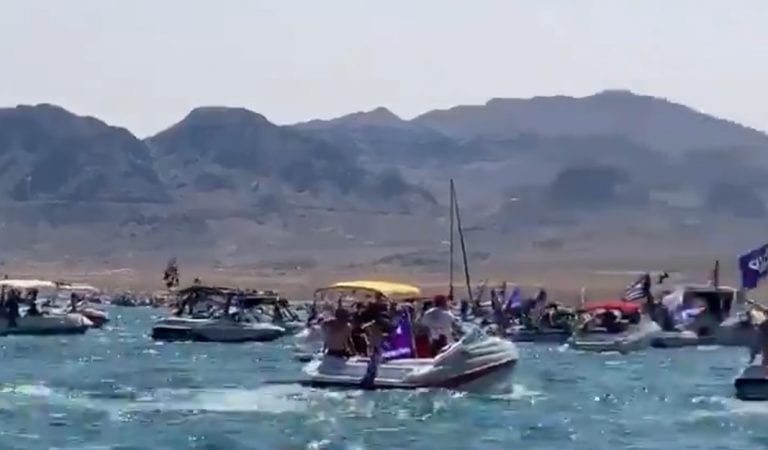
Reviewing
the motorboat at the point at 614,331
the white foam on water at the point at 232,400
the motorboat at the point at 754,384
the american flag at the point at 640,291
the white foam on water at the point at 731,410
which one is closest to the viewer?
the white foam on water at the point at 731,410

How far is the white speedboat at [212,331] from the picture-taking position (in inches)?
3846

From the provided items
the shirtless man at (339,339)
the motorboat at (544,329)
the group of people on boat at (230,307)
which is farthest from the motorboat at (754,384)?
the group of people on boat at (230,307)

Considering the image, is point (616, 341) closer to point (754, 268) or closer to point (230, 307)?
point (230, 307)

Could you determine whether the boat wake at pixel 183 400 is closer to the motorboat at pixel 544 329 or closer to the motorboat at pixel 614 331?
the motorboat at pixel 614 331

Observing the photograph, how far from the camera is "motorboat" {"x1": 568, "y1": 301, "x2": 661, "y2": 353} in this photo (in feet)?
305

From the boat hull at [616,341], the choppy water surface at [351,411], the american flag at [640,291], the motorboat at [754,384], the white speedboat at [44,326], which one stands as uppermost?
the american flag at [640,291]

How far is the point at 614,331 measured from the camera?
94688mm

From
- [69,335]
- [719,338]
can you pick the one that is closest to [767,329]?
→ [719,338]

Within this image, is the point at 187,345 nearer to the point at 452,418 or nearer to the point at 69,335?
the point at 69,335

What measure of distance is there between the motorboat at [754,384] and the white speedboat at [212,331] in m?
45.3

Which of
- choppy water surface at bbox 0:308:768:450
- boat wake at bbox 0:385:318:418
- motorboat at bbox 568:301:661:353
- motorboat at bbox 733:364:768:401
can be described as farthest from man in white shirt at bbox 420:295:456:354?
motorboat at bbox 568:301:661:353

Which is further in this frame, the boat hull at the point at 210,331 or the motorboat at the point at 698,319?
the boat hull at the point at 210,331

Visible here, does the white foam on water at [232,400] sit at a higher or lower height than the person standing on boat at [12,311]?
lower

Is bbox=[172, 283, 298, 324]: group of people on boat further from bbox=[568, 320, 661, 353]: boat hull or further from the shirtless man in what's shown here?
the shirtless man
